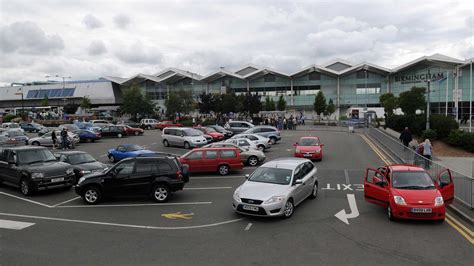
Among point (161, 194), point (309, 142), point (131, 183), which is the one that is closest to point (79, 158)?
point (131, 183)

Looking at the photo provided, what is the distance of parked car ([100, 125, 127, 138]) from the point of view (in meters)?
39.0

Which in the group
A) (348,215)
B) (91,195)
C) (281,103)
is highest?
(281,103)

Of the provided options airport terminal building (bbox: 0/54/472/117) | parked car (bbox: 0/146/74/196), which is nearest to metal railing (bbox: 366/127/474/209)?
parked car (bbox: 0/146/74/196)

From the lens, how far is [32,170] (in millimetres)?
13508

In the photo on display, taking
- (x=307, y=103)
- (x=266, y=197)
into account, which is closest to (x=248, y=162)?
(x=266, y=197)

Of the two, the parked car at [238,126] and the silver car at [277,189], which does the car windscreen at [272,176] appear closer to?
the silver car at [277,189]

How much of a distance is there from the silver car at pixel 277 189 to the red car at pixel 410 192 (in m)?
1.95

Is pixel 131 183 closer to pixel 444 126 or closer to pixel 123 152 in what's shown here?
pixel 123 152

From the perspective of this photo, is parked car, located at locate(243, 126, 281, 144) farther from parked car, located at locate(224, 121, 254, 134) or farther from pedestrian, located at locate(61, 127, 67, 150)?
pedestrian, located at locate(61, 127, 67, 150)

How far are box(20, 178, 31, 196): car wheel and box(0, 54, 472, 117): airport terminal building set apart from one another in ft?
190

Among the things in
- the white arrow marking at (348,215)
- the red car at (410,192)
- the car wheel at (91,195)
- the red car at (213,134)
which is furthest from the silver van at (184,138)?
the red car at (410,192)

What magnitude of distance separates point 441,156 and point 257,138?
12.8m

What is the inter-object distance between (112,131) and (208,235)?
107 feet

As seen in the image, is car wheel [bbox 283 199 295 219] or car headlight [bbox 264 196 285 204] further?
car wheel [bbox 283 199 295 219]
